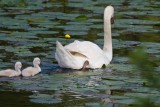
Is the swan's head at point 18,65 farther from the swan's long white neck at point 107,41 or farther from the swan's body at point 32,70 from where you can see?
the swan's long white neck at point 107,41

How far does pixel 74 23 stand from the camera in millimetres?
11055

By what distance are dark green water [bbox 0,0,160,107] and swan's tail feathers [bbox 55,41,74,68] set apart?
0.35 feet

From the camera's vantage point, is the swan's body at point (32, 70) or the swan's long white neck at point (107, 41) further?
the swan's long white neck at point (107, 41)

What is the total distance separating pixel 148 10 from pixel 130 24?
1784mm

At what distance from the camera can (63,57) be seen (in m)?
7.70

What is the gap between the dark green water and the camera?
621 centimetres

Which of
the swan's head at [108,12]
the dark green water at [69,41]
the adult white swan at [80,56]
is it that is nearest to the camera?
the dark green water at [69,41]

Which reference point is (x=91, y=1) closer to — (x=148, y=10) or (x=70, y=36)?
(x=148, y=10)

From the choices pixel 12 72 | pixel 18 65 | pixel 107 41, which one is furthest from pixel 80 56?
pixel 12 72

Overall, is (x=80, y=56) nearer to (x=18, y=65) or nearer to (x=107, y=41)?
(x=107, y=41)

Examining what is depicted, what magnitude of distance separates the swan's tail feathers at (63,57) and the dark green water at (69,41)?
106 millimetres

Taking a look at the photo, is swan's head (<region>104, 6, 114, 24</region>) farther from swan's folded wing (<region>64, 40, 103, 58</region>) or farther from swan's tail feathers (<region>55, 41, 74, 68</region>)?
swan's tail feathers (<region>55, 41, 74, 68</region>)

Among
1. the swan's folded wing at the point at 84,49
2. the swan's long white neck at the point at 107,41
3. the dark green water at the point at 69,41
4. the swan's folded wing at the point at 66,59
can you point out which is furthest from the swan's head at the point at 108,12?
the swan's folded wing at the point at 66,59

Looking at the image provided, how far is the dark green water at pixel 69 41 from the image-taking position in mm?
6211
